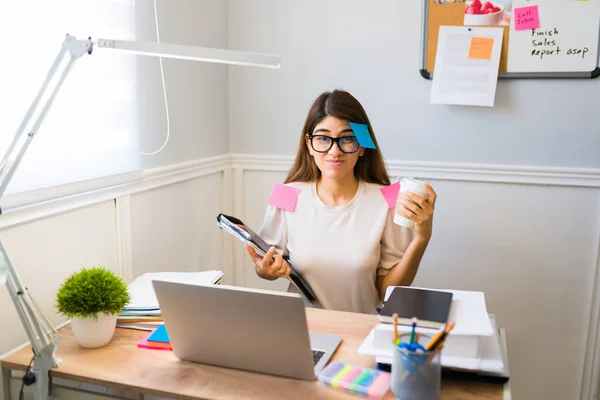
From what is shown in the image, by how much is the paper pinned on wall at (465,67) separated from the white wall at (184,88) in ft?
2.86

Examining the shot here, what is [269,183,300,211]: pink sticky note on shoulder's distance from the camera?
191 cm

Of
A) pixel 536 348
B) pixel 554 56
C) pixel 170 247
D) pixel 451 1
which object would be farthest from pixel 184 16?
pixel 536 348

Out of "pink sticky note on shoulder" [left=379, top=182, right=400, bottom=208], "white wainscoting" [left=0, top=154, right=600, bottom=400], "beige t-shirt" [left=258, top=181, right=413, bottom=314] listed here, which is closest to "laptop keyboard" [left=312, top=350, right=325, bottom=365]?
"beige t-shirt" [left=258, top=181, right=413, bottom=314]

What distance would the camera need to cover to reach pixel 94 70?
1647 mm

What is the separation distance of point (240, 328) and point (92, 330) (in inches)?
14.1

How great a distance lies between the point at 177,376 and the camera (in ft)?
3.94

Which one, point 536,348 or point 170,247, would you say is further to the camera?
point 536,348

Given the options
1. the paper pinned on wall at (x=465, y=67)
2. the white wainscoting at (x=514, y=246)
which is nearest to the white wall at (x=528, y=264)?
the white wainscoting at (x=514, y=246)

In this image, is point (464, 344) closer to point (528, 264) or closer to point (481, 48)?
point (528, 264)

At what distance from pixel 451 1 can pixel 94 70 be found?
4.31ft

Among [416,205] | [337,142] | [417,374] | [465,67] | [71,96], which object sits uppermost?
[465,67]

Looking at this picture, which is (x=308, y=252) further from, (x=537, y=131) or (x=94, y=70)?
(x=537, y=131)

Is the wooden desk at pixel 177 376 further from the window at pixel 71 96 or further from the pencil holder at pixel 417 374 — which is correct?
the window at pixel 71 96

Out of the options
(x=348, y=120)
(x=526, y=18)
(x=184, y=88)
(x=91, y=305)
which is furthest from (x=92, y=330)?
(x=526, y=18)
